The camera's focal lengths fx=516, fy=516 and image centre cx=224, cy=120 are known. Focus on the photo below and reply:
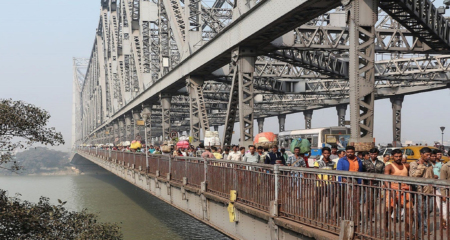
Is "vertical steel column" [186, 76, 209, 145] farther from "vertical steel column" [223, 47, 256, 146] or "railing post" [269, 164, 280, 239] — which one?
"railing post" [269, 164, 280, 239]

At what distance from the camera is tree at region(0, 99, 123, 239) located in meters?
18.5

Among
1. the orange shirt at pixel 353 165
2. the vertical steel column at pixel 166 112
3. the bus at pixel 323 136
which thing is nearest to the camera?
the orange shirt at pixel 353 165

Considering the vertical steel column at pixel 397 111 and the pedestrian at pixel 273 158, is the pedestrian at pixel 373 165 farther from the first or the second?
the vertical steel column at pixel 397 111

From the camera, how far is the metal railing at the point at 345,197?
650cm

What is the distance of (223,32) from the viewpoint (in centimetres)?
2269

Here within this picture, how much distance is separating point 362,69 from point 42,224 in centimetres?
1338

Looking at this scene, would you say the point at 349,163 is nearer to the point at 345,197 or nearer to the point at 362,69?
the point at 345,197

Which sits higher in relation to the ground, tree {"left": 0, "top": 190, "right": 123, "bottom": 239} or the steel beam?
the steel beam

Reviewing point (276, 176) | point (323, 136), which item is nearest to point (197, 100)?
point (323, 136)

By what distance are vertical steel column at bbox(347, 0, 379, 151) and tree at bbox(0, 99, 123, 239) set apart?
37.7ft

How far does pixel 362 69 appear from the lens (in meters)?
12.5

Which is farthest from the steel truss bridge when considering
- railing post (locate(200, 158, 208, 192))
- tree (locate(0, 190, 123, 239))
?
tree (locate(0, 190, 123, 239))

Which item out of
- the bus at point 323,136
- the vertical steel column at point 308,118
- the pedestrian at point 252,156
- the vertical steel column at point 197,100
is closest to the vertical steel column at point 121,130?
the vertical steel column at point 308,118

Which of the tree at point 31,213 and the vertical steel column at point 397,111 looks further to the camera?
the vertical steel column at point 397,111
